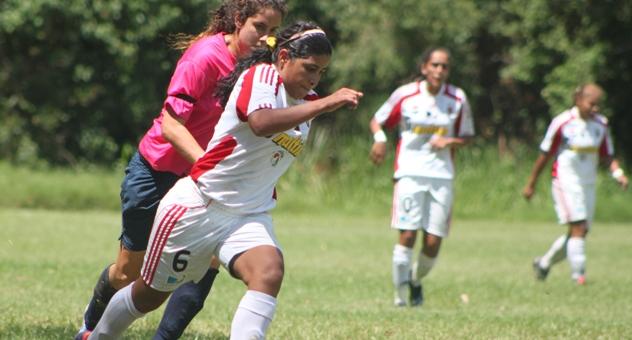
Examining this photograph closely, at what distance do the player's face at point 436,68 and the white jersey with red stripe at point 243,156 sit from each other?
4.83 m

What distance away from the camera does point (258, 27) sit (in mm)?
5824

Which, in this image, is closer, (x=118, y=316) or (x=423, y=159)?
(x=118, y=316)

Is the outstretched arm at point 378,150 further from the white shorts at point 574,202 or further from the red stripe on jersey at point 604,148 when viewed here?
the red stripe on jersey at point 604,148

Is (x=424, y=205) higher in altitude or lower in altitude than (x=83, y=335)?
higher

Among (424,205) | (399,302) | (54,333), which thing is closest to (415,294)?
(399,302)

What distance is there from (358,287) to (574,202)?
2.61m

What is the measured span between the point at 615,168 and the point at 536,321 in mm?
4672

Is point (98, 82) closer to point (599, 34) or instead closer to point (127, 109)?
point (127, 109)

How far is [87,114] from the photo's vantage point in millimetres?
27984

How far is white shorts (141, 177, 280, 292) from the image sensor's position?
508cm

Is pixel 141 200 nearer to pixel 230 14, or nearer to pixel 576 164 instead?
pixel 230 14

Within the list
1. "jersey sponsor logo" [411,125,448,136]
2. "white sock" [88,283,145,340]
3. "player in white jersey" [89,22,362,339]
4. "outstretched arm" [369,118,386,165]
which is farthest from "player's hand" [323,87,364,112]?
"jersey sponsor logo" [411,125,448,136]

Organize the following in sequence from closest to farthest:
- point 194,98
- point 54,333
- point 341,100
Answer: point 341,100
point 194,98
point 54,333

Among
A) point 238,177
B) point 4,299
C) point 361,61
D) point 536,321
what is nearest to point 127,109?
point 361,61
